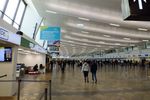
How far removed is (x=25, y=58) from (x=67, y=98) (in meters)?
23.0

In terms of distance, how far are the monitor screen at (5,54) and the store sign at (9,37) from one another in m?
0.64

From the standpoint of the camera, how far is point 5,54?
1230 cm

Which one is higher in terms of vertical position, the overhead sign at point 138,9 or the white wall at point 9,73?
the overhead sign at point 138,9

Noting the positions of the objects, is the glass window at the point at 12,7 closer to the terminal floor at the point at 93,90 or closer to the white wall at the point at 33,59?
the terminal floor at the point at 93,90

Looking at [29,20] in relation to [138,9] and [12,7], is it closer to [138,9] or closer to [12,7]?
[12,7]

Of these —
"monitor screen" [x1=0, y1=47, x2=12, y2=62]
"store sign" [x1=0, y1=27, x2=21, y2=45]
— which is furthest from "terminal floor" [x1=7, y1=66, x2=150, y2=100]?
"store sign" [x1=0, y1=27, x2=21, y2=45]

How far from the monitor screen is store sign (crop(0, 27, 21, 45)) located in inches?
25.1

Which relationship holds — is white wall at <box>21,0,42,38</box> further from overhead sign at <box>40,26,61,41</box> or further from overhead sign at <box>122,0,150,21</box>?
overhead sign at <box>122,0,150,21</box>

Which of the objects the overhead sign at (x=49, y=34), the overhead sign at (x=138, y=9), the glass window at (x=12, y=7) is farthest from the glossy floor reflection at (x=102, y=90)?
the overhead sign at (x=138, y=9)

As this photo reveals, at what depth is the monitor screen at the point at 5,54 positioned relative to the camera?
12.2m

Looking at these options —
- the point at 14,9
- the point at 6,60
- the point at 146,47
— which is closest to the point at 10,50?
the point at 6,60

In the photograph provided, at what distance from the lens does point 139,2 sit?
5137 mm

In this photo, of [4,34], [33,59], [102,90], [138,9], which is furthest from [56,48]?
[138,9]

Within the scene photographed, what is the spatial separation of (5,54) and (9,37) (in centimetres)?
175
